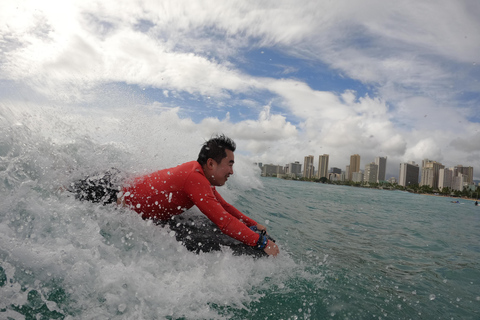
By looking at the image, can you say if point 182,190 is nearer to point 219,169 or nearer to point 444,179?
point 219,169

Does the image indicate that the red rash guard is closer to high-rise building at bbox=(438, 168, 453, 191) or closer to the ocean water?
the ocean water

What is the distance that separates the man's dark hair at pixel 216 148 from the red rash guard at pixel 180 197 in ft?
0.45

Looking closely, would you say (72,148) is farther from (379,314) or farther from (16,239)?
(379,314)

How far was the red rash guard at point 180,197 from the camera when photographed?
3117 millimetres

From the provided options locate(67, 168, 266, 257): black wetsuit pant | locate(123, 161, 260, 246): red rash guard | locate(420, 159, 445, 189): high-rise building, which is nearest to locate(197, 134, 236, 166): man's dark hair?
locate(123, 161, 260, 246): red rash guard

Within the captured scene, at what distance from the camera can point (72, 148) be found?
4.29m

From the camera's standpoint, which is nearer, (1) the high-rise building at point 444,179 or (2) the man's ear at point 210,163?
(2) the man's ear at point 210,163

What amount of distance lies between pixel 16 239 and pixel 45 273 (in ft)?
1.37

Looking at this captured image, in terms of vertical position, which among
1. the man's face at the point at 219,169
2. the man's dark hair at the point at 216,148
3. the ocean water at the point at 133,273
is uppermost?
the man's dark hair at the point at 216,148

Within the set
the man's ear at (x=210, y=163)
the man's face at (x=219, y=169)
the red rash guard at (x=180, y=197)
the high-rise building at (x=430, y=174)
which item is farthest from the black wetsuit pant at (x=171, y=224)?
the high-rise building at (x=430, y=174)

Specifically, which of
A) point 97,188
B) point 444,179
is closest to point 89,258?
point 97,188

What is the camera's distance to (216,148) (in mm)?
3328

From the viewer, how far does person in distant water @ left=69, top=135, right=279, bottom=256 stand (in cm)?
314

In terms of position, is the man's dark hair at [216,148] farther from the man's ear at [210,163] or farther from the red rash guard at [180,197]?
the red rash guard at [180,197]
